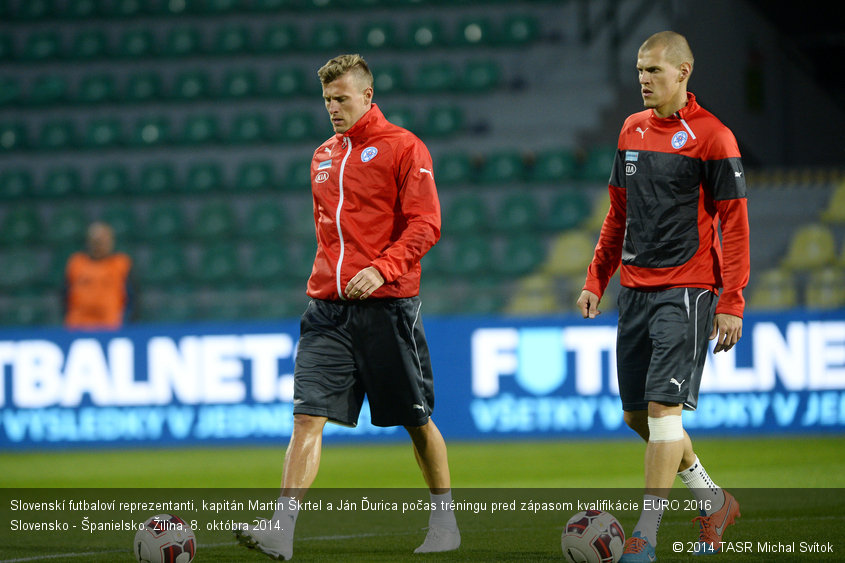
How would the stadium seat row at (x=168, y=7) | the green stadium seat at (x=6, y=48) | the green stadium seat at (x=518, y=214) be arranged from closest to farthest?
the green stadium seat at (x=518, y=214)
the green stadium seat at (x=6, y=48)
the stadium seat row at (x=168, y=7)

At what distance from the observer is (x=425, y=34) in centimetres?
1675

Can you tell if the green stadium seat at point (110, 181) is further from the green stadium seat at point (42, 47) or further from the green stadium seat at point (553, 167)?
the green stadium seat at point (553, 167)

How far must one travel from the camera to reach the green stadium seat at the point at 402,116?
50.4ft

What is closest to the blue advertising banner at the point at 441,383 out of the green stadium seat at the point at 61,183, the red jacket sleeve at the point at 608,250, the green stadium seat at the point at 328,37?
the green stadium seat at the point at 61,183

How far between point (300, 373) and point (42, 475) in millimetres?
4827

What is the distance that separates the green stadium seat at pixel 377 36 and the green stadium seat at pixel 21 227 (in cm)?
513

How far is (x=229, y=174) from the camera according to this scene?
620 inches

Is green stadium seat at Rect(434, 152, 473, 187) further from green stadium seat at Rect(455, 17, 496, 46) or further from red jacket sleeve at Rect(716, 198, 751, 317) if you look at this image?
red jacket sleeve at Rect(716, 198, 751, 317)

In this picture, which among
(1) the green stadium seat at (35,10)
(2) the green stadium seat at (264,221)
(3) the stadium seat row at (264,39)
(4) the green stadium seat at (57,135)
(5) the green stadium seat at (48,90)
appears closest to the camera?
(2) the green stadium seat at (264,221)

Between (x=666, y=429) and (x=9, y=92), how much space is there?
1417 cm

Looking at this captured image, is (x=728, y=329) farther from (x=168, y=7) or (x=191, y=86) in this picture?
(x=168, y=7)

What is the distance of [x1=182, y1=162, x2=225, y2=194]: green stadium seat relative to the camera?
49.8ft

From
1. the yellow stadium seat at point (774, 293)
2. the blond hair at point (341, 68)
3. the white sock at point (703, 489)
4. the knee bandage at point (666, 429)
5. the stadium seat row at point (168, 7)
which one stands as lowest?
the white sock at point (703, 489)

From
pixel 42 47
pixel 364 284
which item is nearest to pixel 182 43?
pixel 42 47
